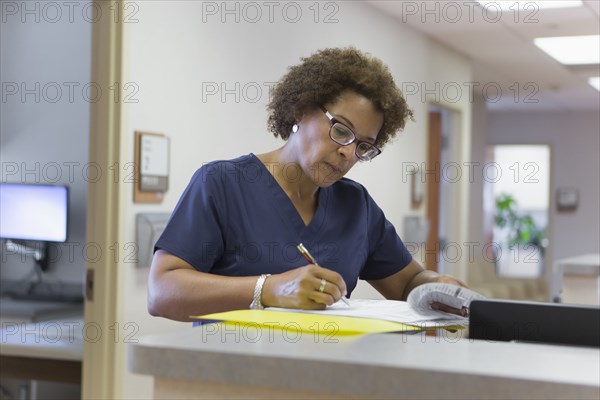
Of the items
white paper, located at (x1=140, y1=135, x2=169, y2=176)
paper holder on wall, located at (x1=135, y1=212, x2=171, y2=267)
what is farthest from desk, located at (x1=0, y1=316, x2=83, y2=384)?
white paper, located at (x1=140, y1=135, x2=169, y2=176)

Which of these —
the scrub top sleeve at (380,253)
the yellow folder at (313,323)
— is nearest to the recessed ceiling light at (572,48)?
the scrub top sleeve at (380,253)

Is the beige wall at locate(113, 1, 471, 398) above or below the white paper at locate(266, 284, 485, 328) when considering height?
above

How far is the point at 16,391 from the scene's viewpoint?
3.56 metres

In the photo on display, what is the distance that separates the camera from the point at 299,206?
1.66m

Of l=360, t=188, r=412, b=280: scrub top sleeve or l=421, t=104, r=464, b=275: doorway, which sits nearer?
l=360, t=188, r=412, b=280: scrub top sleeve

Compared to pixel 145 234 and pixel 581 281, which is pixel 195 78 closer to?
pixel 145 234

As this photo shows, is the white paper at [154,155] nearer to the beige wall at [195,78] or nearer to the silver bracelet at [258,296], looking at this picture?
the beige wall at [195,78]

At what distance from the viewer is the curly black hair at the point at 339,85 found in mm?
1625

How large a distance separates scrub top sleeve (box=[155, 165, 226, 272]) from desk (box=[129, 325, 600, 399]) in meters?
0.55

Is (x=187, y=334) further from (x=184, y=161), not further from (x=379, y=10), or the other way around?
(x=379, y=10)

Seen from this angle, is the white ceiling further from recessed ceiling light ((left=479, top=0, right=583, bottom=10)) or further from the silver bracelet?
the silver bracelet

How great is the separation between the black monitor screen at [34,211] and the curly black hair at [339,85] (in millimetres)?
2300

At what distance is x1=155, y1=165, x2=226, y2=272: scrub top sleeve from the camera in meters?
1.49

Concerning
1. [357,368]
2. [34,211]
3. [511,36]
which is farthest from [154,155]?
[511,36]
